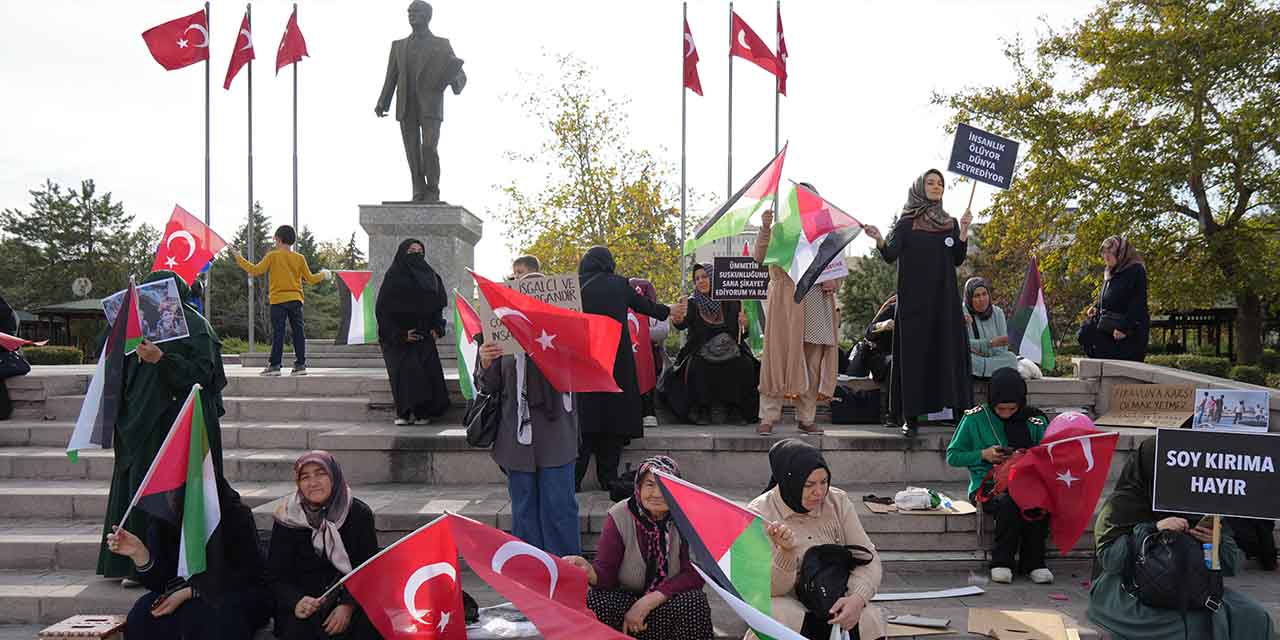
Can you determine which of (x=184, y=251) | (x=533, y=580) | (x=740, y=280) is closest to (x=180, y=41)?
(x=184, y=251)

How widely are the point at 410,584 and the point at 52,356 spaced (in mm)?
18953

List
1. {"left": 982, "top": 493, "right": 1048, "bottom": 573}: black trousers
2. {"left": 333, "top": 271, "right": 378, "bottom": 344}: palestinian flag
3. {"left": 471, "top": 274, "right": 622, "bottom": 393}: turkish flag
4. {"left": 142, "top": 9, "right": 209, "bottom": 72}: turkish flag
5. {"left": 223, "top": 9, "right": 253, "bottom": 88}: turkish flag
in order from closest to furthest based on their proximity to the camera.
Result: {"left": 471, "top": 274, "right": 622, "bottom": 393}: turkish flag, {"left": 982, "top": 493, "right": 1048, "bottom": 573}: black trousers, {"left": 333, "top": 271, "right": 378, "bottom": 344}: palestinian flag, {"left": 142, "top": 9, "right": 209, "bottom": 72}: turkish flag, {"left": 223, "top": 9, "right": 253, "bottom": 88}: turkish flag

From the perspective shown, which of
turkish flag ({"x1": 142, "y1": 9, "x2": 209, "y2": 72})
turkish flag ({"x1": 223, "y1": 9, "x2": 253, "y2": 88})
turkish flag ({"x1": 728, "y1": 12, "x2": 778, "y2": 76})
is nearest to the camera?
turkish flag ({"x1": 142, "y1": 9, "x2": 209, "y2": 72})

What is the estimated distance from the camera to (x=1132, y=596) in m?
4.75

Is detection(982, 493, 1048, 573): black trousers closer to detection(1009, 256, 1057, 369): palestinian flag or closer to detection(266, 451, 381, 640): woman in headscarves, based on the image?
detection(266, 451, 381, 640): woman in headscarves

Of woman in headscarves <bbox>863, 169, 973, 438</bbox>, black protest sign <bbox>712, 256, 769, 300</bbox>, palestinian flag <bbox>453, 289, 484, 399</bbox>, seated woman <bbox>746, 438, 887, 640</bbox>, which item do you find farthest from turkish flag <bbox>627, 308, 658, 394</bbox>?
seated woman <bbox>746, 438, 887, 640</bbox>

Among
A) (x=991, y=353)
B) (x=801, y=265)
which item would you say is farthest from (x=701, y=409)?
(x=991, y=353)

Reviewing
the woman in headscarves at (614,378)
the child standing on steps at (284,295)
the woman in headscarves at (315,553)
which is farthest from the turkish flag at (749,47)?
the woman in headscarves at (315,553)

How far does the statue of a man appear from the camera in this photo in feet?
42.8

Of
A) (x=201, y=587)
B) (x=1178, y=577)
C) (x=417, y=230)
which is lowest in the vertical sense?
(x=201, y=587)

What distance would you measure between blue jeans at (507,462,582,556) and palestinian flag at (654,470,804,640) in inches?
66.2

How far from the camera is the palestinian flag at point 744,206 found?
25.8ft

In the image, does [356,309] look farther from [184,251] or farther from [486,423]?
[486,423]

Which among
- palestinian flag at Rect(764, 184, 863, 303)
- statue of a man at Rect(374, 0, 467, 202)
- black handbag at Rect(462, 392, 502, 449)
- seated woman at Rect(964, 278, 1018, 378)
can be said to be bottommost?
black handbag at Rect(462, 392, 502, 449)
